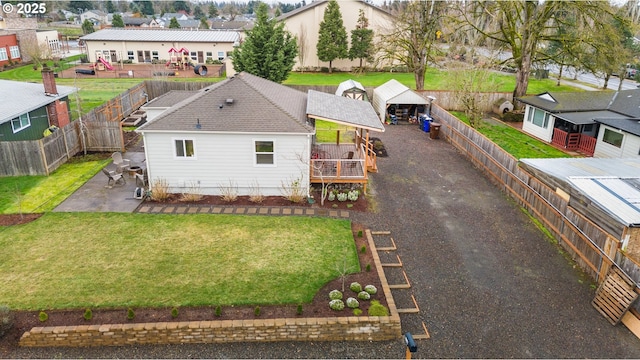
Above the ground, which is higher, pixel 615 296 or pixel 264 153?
pixel 264 153

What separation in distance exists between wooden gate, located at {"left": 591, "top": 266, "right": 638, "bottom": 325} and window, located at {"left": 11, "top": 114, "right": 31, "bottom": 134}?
24.2 m

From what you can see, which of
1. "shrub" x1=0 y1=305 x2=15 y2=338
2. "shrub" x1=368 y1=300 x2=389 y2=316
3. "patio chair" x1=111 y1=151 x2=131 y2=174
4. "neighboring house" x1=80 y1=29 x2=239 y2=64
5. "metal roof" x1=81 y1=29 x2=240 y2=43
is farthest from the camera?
"metal roof" x1=81 y1=29 x2=240 y2=43

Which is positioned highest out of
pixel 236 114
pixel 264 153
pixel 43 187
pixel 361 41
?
pixel 361 41

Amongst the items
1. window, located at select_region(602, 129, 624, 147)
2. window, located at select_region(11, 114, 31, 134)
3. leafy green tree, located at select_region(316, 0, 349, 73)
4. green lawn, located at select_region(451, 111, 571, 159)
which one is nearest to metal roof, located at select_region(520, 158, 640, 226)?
window, located at select_region(602, 129, 624, 147)

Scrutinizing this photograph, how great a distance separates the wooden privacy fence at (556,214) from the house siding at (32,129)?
74.1 feet

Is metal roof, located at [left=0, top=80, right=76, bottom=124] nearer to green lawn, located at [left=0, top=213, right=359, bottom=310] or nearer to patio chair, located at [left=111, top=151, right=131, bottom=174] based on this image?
patio chair, located at [left=111, top=151, right=131, bottom=174]

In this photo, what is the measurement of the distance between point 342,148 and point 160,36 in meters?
41.3

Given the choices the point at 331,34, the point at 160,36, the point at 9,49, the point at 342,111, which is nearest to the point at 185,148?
the point at 342,111

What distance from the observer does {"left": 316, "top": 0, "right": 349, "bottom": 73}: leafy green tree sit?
159ft

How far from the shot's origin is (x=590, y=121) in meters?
23.7

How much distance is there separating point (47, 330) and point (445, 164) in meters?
18.4

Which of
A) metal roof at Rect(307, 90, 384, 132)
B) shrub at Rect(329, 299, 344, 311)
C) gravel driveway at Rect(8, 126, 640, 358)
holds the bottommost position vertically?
gravel driveway at Rect(8, 126, 640, 358)

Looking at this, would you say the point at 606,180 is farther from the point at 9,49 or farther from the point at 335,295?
the point at 9,49

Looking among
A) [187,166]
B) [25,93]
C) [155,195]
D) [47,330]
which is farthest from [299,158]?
[25,93]
